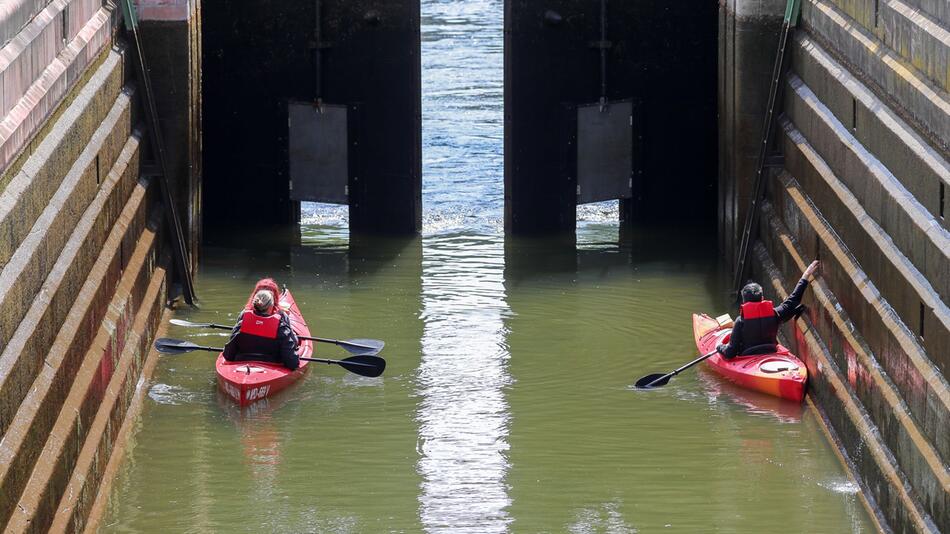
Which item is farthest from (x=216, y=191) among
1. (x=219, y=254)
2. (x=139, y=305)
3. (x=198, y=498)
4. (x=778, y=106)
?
(x=198, y=498)

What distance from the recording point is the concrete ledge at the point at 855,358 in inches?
426

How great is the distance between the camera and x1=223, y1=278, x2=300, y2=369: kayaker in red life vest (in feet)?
50.2

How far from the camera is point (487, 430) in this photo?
1444 centimetres

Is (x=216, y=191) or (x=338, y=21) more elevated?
(x=338, y=21)

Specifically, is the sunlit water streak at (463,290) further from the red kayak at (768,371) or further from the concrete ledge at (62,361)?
the concrete ledge at (62,361)

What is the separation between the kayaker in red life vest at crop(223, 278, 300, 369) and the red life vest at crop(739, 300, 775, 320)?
4.25 meters

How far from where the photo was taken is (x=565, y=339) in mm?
17328

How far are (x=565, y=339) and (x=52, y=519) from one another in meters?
7.31

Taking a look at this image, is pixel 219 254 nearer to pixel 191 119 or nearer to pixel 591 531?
pixel 191 119

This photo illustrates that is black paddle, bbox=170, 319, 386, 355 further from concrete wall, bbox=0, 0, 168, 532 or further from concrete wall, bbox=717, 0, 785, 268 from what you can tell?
concrete wall, bbox=717, 0, 785, 268

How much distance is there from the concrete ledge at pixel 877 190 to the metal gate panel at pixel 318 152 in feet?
23.0

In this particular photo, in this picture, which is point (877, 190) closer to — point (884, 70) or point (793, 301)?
point (884, 70)

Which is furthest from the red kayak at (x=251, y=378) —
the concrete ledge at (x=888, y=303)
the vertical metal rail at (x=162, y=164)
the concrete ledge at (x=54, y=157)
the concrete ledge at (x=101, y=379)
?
the concrete ledge at (x=888, y=303)

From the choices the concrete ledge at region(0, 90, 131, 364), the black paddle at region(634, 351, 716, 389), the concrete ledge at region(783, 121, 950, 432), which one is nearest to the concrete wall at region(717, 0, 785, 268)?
the concrete ledge at region(783, 121, 950, 432)
